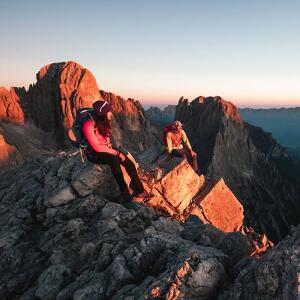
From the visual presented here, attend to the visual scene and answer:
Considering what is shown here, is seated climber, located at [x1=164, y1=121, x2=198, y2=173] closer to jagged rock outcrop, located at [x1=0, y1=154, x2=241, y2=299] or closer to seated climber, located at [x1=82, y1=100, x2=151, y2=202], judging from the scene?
seated climber, located at [x1=82, y1=100, x2=151, y2=202]

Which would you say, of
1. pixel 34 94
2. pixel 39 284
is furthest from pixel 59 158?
pixel 34 94

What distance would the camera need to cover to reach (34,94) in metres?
154

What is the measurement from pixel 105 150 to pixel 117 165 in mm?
857

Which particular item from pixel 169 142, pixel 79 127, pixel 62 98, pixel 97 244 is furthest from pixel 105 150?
pixel 62 98

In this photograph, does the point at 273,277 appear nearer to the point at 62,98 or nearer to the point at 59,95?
the point at 62,98

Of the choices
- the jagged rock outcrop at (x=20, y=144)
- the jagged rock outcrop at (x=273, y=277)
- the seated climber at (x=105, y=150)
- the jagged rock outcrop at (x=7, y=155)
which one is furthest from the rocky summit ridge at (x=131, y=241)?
the jagged rock outcrop at (x=7, y=155)

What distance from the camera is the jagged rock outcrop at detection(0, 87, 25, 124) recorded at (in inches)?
5413

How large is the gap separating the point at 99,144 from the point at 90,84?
152m

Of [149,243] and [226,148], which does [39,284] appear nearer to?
[149,243]

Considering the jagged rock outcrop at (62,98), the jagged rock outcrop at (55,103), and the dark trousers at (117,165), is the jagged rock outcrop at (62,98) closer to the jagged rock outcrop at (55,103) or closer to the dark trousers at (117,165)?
the jagged rock outcrop at (55,103)

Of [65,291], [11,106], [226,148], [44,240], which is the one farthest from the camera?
[226,148]

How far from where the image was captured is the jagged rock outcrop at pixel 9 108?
138 m

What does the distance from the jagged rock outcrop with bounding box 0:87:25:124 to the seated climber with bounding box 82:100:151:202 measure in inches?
5237

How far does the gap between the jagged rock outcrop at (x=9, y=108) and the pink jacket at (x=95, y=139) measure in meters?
133
